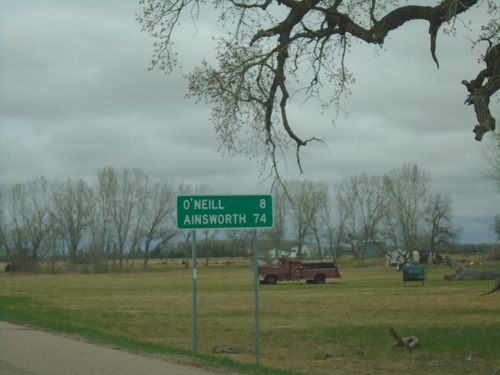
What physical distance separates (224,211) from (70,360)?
161 inches

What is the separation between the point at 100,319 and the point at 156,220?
9390cm

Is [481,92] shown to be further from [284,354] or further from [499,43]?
[284,354]

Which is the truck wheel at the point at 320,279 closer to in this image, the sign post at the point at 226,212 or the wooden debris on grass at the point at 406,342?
the wooden debris on grass at the point at 406,342

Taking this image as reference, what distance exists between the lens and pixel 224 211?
13992 millimetres

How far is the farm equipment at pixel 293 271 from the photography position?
2402 inches

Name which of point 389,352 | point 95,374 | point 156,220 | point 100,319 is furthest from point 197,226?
point 156,220

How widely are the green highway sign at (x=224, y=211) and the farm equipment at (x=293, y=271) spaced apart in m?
47.8

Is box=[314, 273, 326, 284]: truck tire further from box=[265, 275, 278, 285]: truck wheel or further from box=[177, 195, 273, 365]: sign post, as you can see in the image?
box=[177, 195, 273, 365]: sign post

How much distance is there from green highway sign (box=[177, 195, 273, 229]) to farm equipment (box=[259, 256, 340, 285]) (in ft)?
157

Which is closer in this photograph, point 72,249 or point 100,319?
point 100,319

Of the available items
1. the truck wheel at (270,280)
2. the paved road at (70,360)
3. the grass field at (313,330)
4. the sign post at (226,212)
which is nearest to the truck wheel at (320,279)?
the truck wheel at (270,280)

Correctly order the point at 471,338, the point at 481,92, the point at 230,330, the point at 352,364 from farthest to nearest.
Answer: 1. the point at 230,330
2. the point at 471,338
3. the point at 352,364
4. the point at 481,92

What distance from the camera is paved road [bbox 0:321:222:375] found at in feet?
35.4

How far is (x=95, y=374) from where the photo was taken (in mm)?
10445
